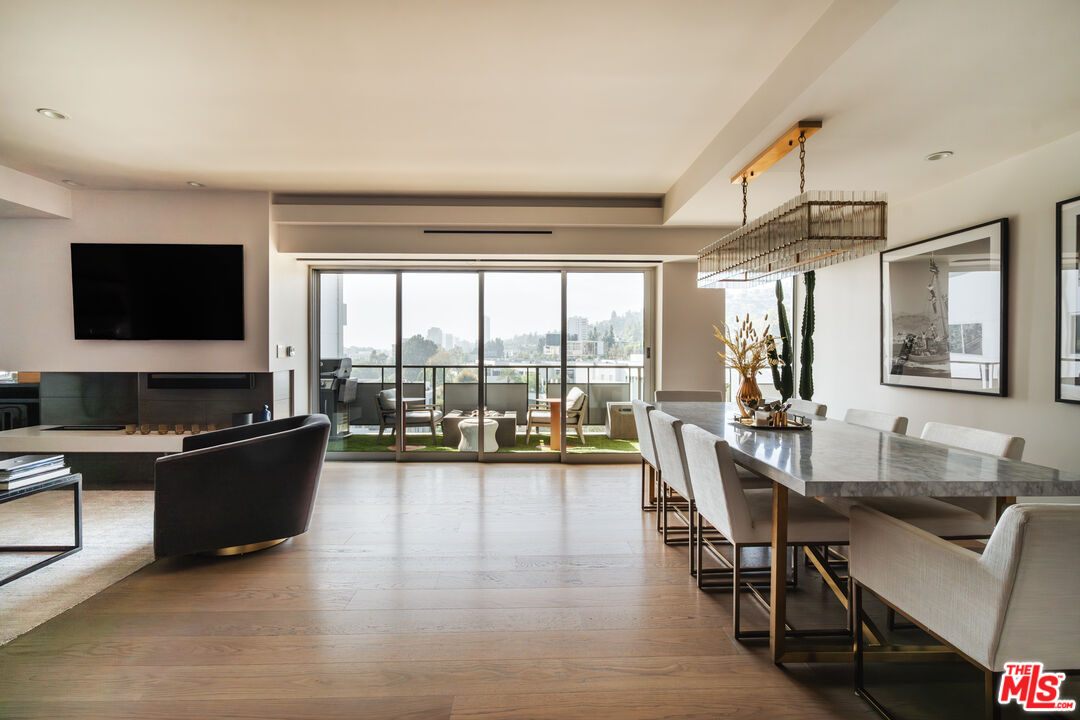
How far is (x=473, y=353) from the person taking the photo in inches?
225

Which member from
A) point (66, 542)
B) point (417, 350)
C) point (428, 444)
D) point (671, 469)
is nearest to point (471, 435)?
point (428, 444)

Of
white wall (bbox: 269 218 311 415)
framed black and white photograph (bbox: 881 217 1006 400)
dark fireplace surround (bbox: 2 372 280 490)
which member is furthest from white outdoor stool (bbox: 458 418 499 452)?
framed black and white photograph (bbox: 881 217 1006 400)

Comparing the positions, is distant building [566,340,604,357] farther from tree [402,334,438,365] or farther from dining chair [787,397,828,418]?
dining chair [787,397,828,418]

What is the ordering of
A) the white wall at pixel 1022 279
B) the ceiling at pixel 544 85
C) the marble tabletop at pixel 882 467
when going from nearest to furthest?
the marble tabletop at pixel 882 467
the ceiling at pixel 544 85
the white wall at pixel 1022 279

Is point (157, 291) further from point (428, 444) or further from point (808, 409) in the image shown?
point (808, 409)

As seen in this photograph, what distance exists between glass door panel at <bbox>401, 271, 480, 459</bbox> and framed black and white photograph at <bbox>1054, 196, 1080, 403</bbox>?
14.8 ft

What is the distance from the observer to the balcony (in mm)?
5719

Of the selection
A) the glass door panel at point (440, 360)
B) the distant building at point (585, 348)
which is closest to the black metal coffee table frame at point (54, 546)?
the glass door panel at point (440, 360)

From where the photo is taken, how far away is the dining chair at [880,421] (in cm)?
298

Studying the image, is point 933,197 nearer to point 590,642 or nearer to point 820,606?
point 820,606

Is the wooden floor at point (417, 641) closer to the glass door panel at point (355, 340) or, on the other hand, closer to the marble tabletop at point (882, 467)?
the marble tabletop at point (882, 467)

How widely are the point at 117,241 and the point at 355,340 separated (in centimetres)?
220

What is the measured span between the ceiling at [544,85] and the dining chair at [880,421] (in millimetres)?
1529
